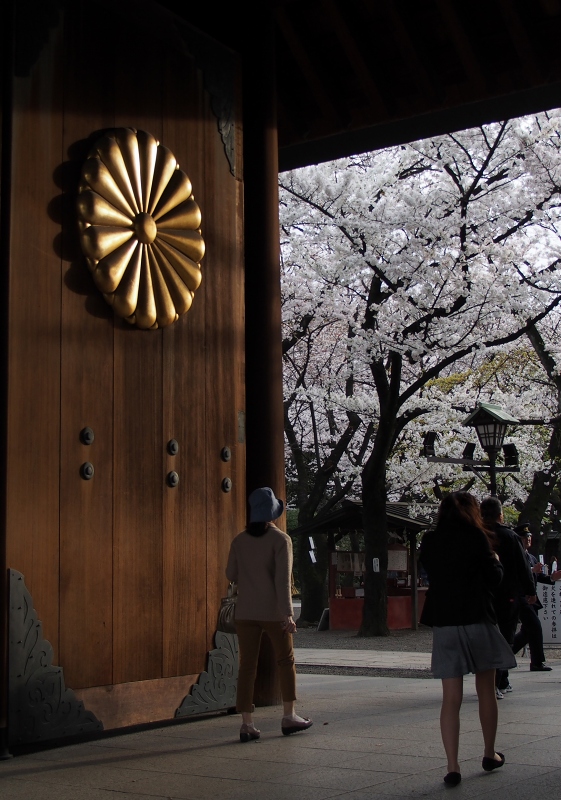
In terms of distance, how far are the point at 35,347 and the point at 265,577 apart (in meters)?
2.19

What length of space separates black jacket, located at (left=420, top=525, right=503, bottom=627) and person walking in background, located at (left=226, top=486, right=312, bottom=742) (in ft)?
5.10

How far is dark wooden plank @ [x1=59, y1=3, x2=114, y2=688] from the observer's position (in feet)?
21.8

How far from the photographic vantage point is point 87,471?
6.79 m

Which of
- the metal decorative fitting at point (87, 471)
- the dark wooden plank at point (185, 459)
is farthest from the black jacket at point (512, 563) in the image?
the metal decorative fitting at point (87, 471)

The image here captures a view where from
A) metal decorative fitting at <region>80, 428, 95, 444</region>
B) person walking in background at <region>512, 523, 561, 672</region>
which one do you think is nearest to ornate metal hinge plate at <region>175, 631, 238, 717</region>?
metal decorative fitting at <region>80, 428, 95, 444</region>

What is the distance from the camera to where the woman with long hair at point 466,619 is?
18.1 ft

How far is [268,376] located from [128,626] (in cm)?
258

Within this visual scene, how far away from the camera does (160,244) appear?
7656 mm

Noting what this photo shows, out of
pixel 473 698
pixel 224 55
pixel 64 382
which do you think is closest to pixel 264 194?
pixel 224 55

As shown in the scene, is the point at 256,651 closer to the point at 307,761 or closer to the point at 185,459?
the point at 307,761

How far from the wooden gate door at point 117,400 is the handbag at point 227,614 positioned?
79 mm

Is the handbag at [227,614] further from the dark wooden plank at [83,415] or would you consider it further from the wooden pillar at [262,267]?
the dark wooden plank at [83,415]

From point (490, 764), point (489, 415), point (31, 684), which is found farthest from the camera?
point (489, 415)

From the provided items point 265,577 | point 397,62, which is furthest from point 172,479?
point 397,62
